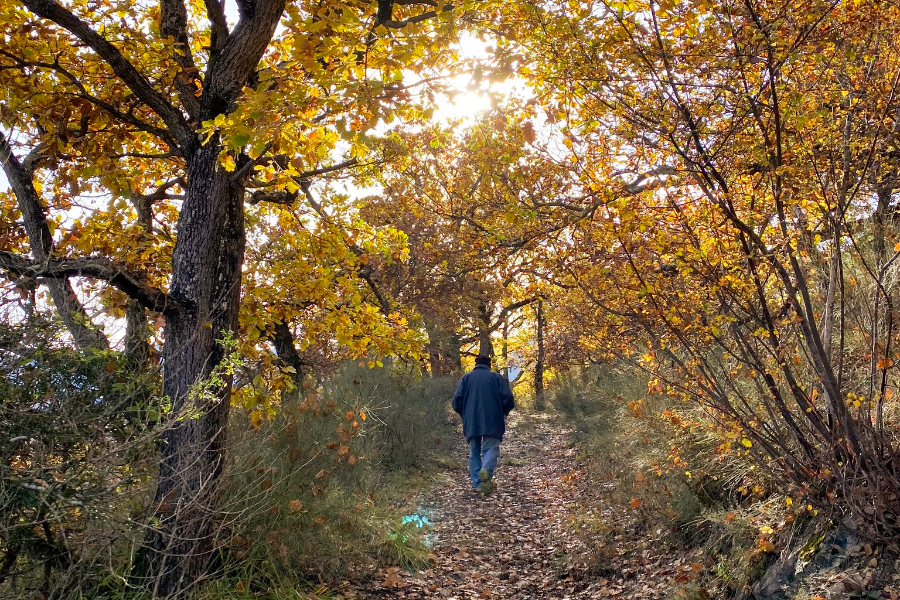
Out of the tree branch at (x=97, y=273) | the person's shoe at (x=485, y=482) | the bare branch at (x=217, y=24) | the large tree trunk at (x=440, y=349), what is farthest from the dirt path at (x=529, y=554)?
the large tree trunk at (x=440, y=349)

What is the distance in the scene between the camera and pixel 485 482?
8.85m

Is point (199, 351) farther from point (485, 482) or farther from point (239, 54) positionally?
point (485, 482)

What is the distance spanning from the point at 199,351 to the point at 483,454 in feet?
17.5

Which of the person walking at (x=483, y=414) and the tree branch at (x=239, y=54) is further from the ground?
the tree branch at (x=239, y=54)

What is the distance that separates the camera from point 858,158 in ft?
14.8

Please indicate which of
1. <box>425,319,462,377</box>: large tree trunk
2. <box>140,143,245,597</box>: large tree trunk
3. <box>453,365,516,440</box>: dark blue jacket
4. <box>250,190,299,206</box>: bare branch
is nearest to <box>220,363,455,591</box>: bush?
<box>140,143,245,597</box>: large tree trunk

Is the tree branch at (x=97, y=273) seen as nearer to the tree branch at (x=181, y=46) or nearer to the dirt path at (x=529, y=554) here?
the tree branch at (x=181, y=46)

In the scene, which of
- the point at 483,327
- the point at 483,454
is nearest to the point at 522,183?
the point at 483,454

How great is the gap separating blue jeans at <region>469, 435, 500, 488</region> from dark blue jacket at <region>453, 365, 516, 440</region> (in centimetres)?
15

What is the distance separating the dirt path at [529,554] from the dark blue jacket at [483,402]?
1022mm

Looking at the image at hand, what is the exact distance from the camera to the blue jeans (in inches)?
346

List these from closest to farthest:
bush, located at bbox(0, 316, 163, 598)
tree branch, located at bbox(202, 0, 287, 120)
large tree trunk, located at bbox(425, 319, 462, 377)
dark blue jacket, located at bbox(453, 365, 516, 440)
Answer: bush, located at bbox(0, 316, 163, 598), tree branch, located at bbox(202, 0, 287, 120), dark blue jacket, located at bbox(453, 365, 516, 440), large tree trunk, located at bbox(425, 319, 462, 377)

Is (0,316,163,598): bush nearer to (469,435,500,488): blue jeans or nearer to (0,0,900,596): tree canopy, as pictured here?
(0,0,900,596): tree canopy

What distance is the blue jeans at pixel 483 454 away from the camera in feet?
28.8
